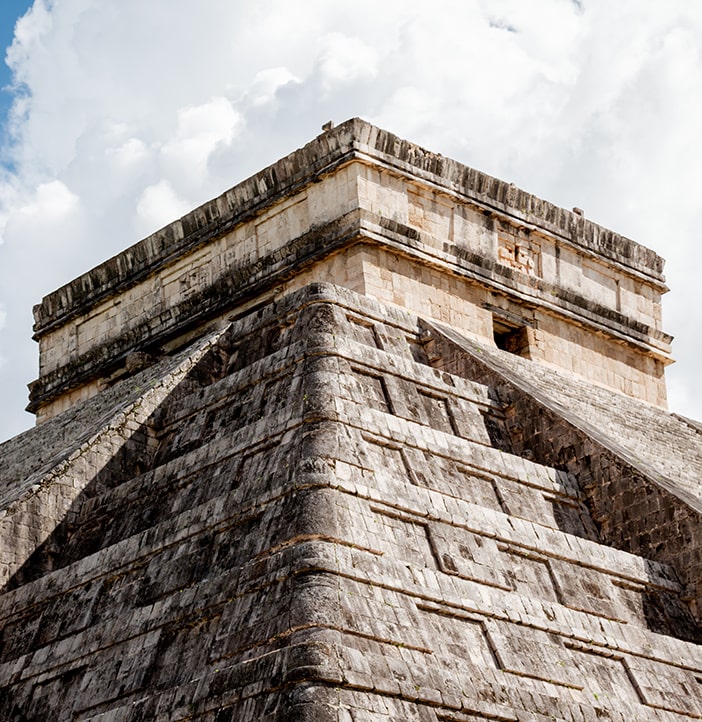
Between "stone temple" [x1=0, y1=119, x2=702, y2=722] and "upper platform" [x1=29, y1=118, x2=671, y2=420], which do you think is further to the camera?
"upper platform" [x1=29, y1=118, x2=671, y2=420]

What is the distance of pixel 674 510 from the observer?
14539 millimetres

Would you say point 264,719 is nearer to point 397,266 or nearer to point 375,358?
point 375,358

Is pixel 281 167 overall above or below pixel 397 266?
above

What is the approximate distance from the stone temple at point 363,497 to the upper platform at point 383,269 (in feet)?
0.14

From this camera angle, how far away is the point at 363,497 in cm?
1275

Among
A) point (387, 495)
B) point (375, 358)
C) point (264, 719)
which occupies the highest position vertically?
point (375, 358)

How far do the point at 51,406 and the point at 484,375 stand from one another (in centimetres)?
877

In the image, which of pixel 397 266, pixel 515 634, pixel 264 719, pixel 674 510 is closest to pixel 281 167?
pixel 397 266

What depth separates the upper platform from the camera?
63.6ft

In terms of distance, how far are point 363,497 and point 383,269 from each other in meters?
6.62

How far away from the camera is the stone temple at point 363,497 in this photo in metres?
11.7

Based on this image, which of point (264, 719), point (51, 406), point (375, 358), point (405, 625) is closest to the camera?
point (264, 719)

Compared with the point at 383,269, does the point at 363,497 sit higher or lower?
lower

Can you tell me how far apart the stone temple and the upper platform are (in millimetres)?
44
